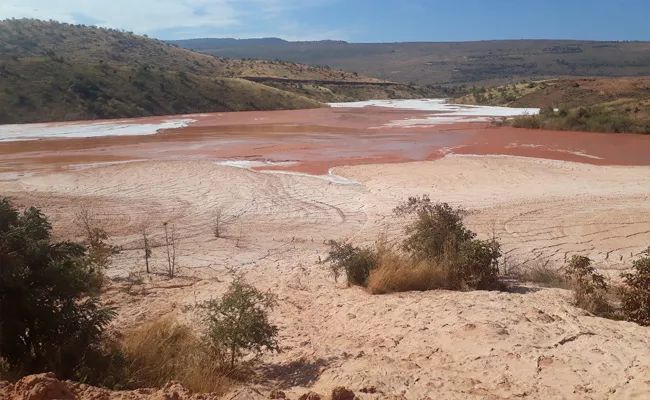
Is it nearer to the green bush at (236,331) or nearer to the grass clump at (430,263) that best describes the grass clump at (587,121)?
the grass clump at (430,263)

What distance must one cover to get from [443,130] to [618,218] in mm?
22695

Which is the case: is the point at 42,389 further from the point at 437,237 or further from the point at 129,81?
the point at 129,81

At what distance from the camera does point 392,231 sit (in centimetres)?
1212

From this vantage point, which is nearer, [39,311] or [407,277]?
[39,311]

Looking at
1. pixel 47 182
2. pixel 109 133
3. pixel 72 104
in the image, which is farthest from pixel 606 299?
pixel 72 104


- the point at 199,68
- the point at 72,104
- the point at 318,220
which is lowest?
the point at 318,220

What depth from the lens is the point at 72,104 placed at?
155ft

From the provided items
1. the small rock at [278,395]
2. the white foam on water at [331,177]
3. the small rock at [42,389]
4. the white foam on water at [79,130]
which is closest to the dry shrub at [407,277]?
the small rock at [278,395]

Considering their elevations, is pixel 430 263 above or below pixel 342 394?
below

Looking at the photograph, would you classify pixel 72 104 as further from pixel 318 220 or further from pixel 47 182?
pixel 318 220

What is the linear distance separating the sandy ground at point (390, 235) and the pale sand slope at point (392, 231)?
3 cm

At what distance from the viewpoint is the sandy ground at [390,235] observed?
16.0ft

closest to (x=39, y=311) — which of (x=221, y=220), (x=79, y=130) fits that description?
(x=221, y=220)

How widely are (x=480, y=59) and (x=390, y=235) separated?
145m
